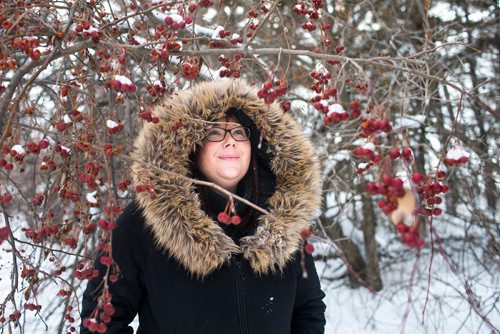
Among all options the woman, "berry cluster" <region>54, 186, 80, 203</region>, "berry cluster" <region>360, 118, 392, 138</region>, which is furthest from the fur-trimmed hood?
"berry cluster" <region>360, 118, 392, 138</region>

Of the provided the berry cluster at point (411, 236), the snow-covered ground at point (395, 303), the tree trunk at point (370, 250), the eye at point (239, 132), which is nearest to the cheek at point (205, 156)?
the eye at point (239, 132)

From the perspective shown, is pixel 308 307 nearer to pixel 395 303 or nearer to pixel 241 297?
pixel 241 297

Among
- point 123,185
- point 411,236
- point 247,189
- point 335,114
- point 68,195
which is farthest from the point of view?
point 247,189

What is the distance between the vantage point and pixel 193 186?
189cm

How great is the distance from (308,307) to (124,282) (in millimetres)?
856

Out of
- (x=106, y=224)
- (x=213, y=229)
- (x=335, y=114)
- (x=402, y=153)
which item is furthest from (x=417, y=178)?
(x=213, y=229)

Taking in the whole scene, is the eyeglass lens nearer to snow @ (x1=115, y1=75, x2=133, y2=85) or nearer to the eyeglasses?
the eyeglasses

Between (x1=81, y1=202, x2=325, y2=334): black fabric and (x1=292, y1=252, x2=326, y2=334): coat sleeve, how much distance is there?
0.70ft

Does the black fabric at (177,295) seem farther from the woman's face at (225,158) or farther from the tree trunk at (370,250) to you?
the tree trunk at (370,250)

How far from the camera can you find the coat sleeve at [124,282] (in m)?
1.73

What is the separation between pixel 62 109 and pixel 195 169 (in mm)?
587

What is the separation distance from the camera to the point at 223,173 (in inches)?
74.7

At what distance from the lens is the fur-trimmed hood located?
178 centimetres

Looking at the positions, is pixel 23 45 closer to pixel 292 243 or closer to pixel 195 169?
pixel 195 169
